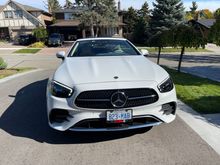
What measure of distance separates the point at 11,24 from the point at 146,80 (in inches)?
1812

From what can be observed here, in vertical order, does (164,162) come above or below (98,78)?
below

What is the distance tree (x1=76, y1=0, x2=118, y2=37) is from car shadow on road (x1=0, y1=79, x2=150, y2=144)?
98.7 feet

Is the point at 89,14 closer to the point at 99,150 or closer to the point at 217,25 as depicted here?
the point at 217,25

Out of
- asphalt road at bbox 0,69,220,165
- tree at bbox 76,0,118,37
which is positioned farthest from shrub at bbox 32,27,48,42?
asphalt road at bbox 0,69,220,165

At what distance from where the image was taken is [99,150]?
4.07 metres

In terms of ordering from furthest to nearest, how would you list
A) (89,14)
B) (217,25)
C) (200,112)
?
1. (89,14)
2. (217,25)
3. (200,112)

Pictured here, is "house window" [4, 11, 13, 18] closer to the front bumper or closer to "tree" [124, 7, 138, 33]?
"tree" [124, 7, 138, 33]

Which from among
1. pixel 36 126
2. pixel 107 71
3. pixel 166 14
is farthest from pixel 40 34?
pixel 107 71

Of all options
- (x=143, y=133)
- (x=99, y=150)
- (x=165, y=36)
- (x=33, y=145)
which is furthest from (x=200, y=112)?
(x=165, y=36)

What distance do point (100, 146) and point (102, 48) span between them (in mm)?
2539

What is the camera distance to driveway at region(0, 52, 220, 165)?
3791 mm

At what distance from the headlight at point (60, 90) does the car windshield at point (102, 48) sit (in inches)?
65.0

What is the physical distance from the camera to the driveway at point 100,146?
3791 mm

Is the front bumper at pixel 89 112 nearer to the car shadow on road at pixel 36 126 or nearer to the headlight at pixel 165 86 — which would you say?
the headlight at pixel 165 86
